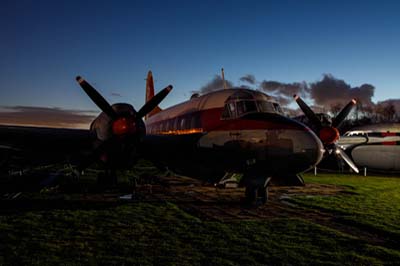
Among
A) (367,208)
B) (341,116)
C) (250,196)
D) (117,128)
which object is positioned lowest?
(367,208)

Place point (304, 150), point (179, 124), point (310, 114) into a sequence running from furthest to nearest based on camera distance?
point (310, 114), point (179, 124), point (304, 150)

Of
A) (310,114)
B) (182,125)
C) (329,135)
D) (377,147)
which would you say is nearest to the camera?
(182,125)

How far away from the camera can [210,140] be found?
11383 mm

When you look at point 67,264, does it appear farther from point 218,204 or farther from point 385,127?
point 385,127

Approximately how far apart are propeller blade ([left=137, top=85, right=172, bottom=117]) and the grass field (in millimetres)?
4321

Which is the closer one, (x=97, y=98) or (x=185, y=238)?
(x=185, y=238)

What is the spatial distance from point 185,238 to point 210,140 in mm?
4439

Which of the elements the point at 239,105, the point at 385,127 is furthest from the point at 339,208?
the point at 385,127

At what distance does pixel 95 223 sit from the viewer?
29.0 ft

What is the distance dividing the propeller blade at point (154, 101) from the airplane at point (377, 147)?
771 inches

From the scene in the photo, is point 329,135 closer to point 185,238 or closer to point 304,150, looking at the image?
point 304,150

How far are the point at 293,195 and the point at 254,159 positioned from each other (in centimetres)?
526

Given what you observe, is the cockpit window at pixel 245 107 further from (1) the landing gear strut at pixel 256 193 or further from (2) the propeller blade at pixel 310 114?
(2) the propeller blade at pixel 310 114

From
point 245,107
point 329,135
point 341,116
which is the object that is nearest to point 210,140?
point 245,107
